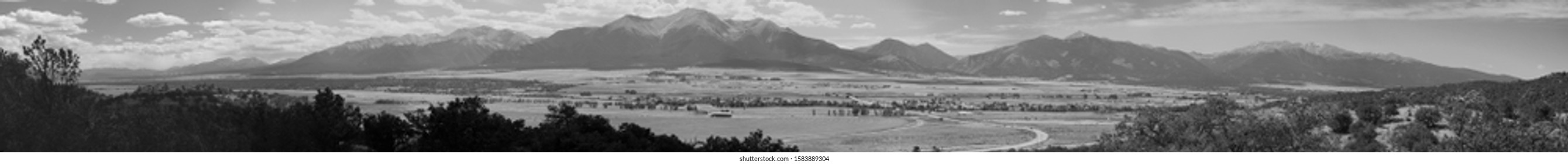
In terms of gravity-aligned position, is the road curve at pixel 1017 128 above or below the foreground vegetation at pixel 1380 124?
below

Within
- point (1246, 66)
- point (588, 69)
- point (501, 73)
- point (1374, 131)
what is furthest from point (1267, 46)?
point (501, 73)

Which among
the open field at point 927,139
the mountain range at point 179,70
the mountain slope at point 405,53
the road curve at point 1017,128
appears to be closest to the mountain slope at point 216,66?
the mountain range at point 179,70

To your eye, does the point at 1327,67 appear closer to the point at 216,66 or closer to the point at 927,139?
the point at 927,139

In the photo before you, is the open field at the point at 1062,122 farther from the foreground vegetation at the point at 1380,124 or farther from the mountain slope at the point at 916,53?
the mountain slope at the point at 916,53

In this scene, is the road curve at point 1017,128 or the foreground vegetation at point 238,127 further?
the road curve at point 1017,128

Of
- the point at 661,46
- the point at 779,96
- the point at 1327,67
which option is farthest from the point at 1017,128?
the point at 661,46

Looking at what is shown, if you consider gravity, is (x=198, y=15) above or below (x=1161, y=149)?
above

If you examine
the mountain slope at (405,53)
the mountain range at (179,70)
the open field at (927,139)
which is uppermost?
the mountain slope at (405,53)
